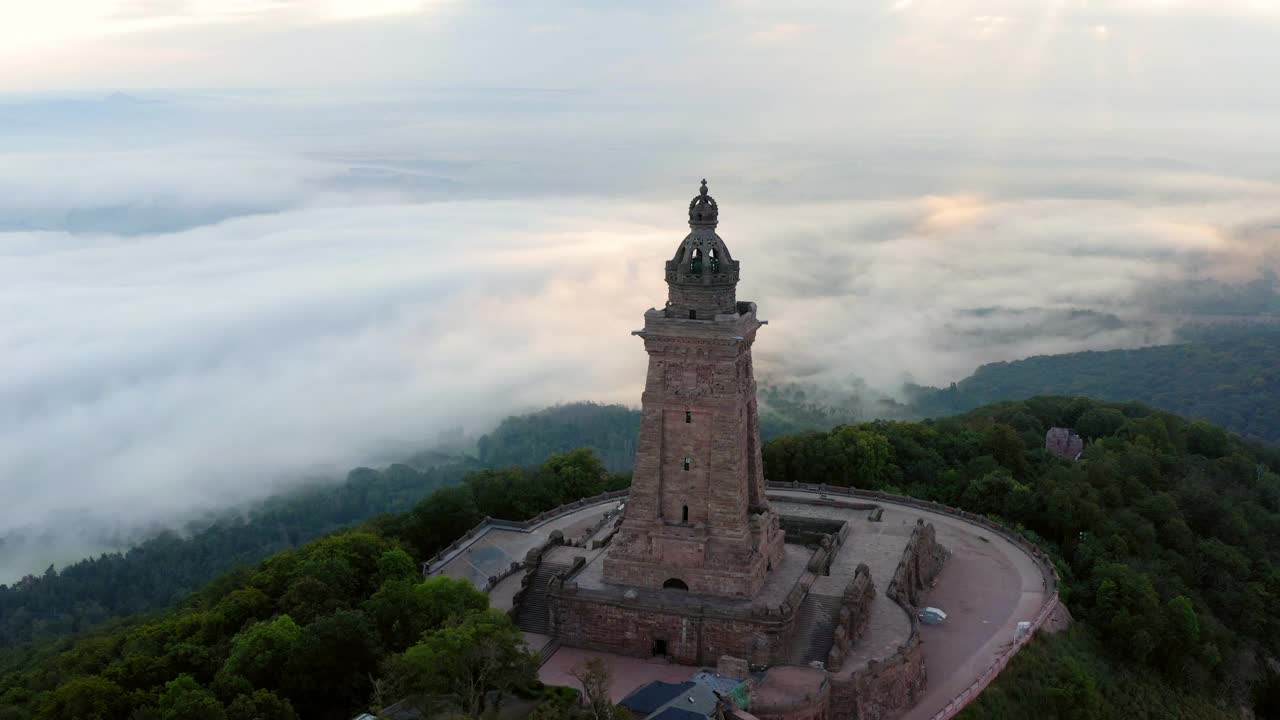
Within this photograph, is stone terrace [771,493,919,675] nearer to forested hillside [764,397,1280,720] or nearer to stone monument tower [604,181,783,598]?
forested hillside [764,397,1280,720]

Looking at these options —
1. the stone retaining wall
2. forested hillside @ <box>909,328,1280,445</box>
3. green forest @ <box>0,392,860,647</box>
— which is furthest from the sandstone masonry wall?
forested hillside @ <box>909,328,1280,445</box>

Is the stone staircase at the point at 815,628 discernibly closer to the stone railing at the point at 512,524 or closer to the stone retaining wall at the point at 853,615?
the stone retaining wall at the point at 853,615

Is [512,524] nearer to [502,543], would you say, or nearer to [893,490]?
[502,543]

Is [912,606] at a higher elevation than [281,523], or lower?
higher

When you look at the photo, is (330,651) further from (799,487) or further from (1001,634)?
(799,487)

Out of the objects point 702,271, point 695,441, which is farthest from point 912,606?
point 702,271

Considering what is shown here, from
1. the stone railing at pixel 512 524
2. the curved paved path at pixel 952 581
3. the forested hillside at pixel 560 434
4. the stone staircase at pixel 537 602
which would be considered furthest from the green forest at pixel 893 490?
the forested hillside at pixel 560 434

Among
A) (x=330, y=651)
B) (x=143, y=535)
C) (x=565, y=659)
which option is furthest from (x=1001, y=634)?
(x=143, y=535)
